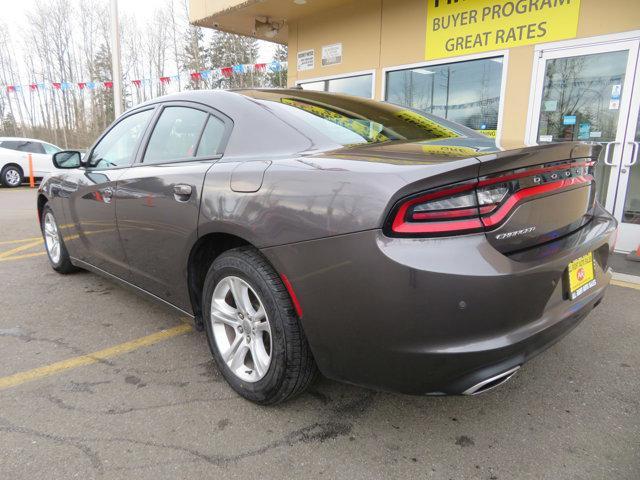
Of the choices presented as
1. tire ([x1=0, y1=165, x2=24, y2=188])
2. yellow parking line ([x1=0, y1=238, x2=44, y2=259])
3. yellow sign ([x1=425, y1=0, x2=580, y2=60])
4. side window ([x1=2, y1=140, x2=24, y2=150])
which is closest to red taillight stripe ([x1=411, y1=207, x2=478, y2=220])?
yellow sign ([x1=425, y1=0, x2=580, y2=60])

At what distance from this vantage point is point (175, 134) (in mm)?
2828

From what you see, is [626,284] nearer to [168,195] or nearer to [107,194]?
[168,195]

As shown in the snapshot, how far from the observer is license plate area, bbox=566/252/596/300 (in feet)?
6.10

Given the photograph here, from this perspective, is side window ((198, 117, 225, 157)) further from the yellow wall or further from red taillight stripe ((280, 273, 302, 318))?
the yellow wall

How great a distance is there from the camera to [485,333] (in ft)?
5.20

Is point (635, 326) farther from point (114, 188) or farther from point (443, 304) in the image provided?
point (114, 188)

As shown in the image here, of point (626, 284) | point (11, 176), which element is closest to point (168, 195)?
point (626, 284)

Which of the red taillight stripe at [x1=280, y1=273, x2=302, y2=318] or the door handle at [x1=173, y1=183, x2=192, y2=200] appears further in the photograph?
the door handle at [x1=173, y1=183, x2=192, y2=200]

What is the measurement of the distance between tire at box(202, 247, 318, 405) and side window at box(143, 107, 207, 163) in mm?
835

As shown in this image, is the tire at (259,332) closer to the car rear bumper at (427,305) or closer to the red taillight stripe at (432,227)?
the car rear bumper at (427,305)

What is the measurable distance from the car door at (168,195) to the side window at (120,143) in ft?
0.72

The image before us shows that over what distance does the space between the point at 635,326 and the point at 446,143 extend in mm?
2178

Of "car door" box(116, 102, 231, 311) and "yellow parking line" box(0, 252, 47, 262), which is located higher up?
"car door" box(116, 102, 231, 311)

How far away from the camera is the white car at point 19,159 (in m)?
13.9
